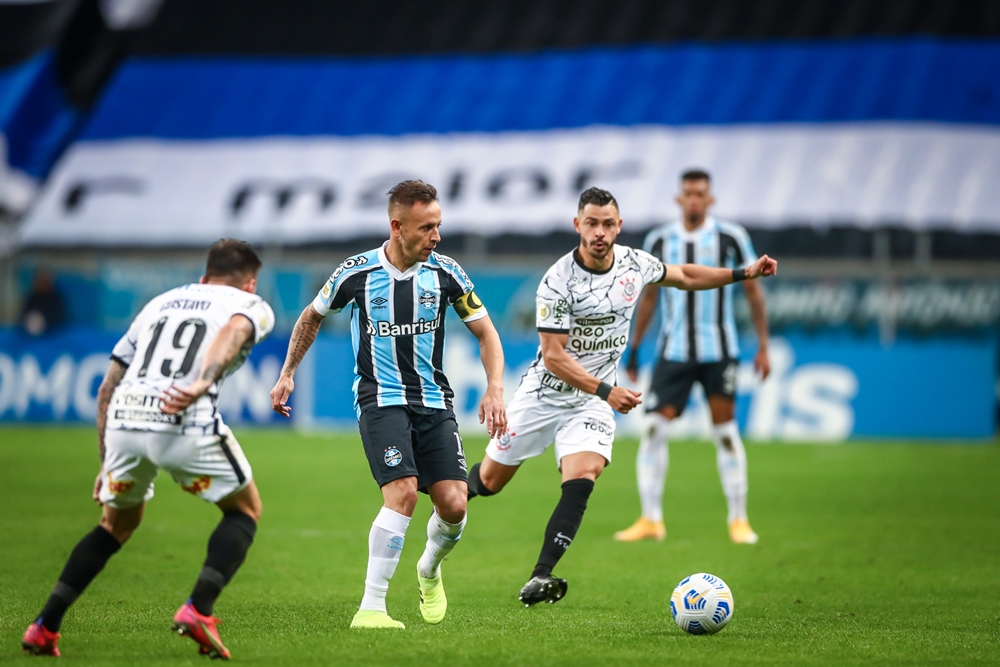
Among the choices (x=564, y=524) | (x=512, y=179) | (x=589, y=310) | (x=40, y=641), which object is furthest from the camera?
(x=512, y=179)

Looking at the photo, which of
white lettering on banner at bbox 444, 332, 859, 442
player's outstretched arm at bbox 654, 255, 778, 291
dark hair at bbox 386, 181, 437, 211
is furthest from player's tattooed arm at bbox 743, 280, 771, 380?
white lettering on banner at bbox 444, 332, 859, 442

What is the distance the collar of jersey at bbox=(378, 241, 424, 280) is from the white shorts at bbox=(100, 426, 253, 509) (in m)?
1.26

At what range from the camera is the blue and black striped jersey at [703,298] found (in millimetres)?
10148

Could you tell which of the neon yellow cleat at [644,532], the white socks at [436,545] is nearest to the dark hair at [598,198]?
the white socks at [436,545]

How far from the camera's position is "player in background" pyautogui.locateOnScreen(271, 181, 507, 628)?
21.0 feet

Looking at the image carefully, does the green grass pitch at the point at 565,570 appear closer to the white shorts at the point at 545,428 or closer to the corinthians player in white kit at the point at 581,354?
the corinthians player in white kit at the point at 581,354

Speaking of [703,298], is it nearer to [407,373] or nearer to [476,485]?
[476,485]

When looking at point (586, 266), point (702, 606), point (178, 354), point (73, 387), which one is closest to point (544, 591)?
point (702, 606)

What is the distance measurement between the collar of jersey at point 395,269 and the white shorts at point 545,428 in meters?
1.34

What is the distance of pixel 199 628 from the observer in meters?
5.36

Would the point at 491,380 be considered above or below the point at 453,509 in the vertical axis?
above

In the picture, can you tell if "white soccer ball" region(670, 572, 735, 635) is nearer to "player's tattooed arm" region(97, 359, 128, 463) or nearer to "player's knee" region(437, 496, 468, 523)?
"player's knee" region(437, 496, 468, 523)

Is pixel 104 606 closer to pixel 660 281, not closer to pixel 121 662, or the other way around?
pixel 121 662

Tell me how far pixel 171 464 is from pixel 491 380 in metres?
1.70
